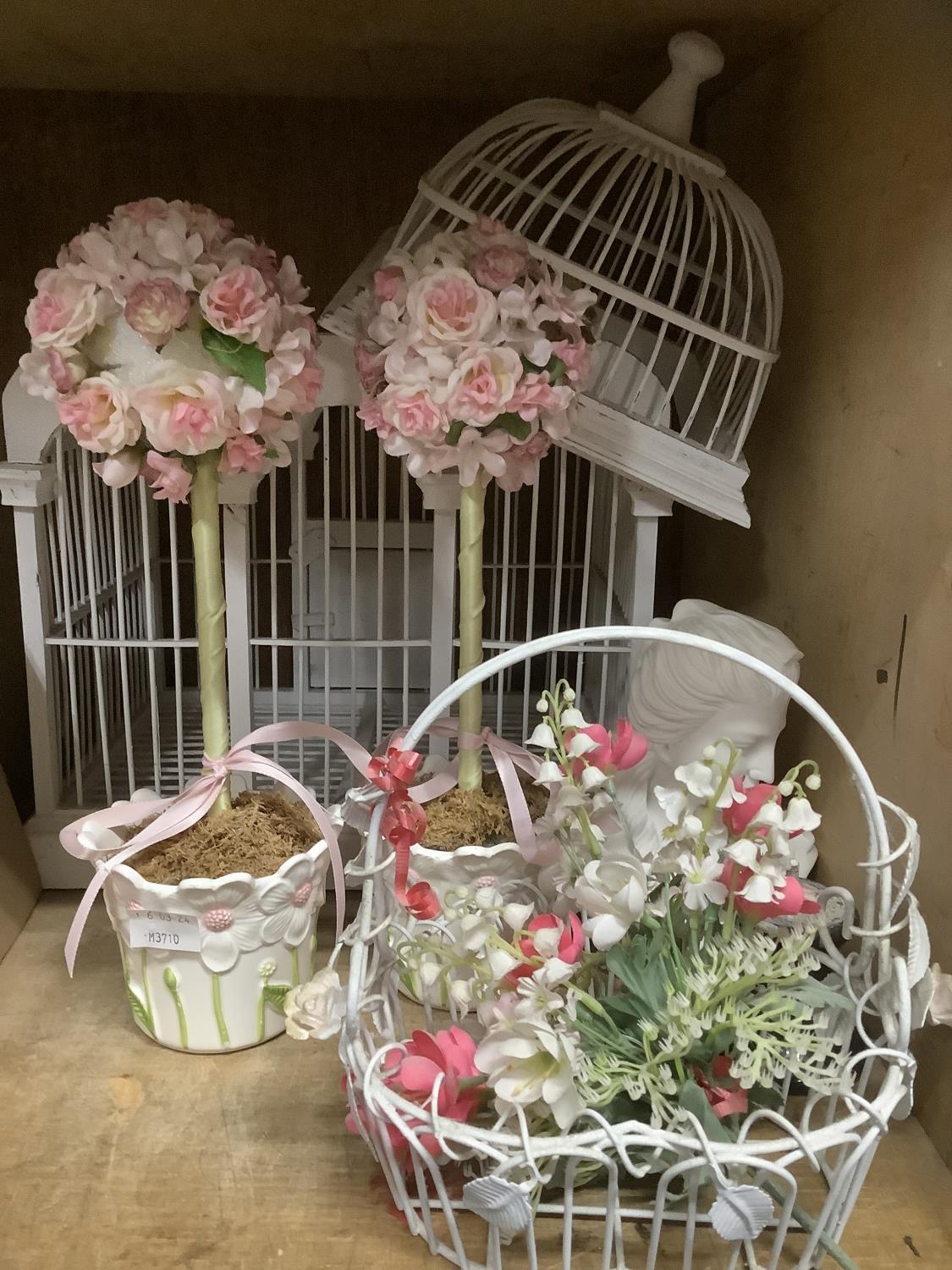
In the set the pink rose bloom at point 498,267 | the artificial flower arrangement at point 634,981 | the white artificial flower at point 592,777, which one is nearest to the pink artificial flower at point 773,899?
the artificial flower arrangement at point 634,981

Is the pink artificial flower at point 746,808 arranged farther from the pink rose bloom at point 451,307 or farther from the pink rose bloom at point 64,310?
the pink rose bloom at point 64,310

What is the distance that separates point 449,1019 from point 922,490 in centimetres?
60

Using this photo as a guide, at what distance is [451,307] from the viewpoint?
0.79m

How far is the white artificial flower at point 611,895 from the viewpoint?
0.67 m

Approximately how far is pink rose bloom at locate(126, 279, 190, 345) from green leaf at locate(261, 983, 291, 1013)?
547 millimetres

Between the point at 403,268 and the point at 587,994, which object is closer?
the point at 587,994

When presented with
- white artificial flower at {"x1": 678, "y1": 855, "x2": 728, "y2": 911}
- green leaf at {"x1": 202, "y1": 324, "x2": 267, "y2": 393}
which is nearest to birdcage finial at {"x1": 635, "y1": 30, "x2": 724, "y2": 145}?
green leaf at {"x1": 202, "y1": 324, "x2": 267, "y2": 393}

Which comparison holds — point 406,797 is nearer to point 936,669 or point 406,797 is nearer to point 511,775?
point 511,775

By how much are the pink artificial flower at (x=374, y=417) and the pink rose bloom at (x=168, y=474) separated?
6.1 inches

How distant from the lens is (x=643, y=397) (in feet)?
3.28

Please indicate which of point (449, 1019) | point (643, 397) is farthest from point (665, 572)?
point (449, 1019)

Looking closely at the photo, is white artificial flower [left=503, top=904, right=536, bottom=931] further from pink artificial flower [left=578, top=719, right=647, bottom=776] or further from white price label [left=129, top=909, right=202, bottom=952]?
white price label [left=129, top=909, right=202, bottom=952]

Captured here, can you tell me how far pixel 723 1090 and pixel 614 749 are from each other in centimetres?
24

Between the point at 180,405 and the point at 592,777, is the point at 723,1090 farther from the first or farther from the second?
the point at 180,405
